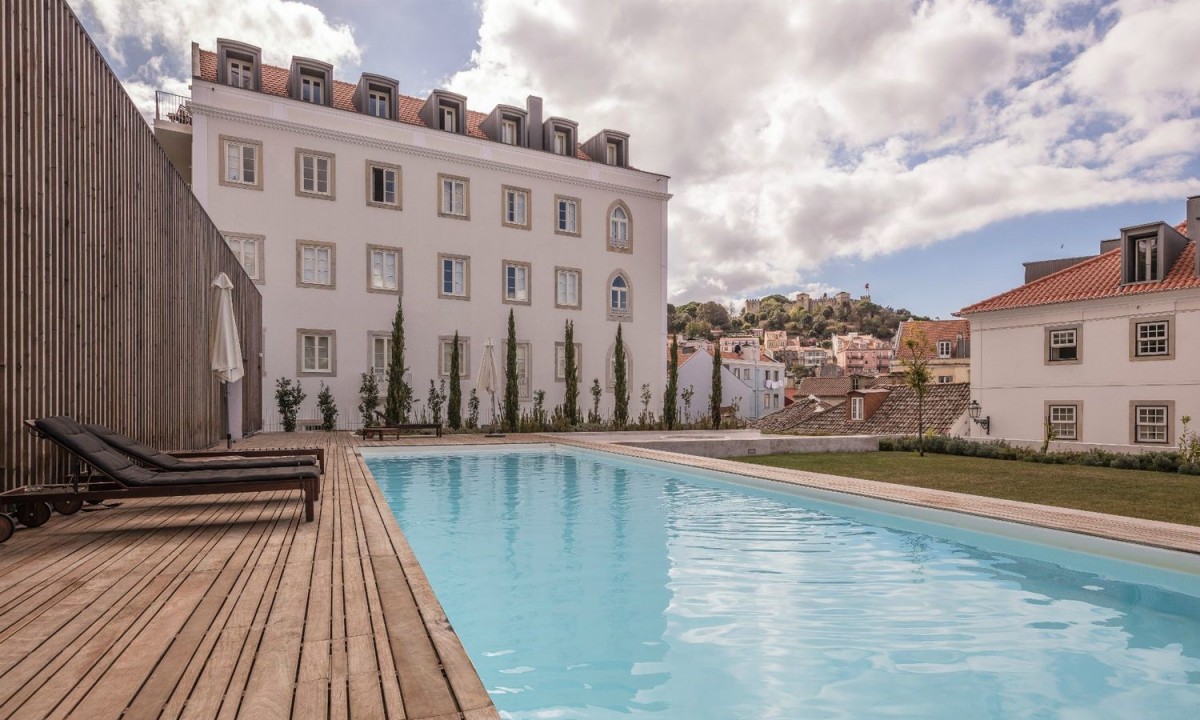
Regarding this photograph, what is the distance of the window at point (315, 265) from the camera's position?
2008 centimetres

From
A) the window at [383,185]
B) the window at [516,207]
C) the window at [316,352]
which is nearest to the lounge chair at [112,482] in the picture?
the window at [316,352]

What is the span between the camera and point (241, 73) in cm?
2080

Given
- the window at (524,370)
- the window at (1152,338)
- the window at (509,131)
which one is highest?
the window at (509,131)

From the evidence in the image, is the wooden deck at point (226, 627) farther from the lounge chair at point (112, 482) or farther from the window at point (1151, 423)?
the window at point (1151, 423)

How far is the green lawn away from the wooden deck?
8310 mm

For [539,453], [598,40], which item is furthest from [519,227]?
[539,453]

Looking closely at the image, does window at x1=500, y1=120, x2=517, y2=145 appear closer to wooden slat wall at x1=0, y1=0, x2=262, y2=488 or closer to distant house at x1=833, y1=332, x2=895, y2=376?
wooden slat wall at x1=0, y1=0, x2=262, y2=488

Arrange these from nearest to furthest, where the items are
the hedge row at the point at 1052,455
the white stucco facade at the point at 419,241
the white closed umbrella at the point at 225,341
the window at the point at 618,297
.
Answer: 1. the white closed umbrella at the point at 225,341
2. the hedge row at the point at 1052,455
3. the white stucco facade at the point at 419,241
4. the window at the point at 618,297

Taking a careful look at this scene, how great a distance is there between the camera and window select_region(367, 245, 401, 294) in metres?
21.2

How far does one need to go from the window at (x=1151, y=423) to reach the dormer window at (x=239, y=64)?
28332 millimetres

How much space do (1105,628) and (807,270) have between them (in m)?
175

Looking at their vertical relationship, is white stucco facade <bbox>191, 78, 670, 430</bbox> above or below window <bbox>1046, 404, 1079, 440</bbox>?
above

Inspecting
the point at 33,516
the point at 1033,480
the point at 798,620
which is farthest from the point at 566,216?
the point at 798,620

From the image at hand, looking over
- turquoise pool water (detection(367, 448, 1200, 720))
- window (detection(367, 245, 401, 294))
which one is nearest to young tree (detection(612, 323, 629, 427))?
window (detection(367, 245, 401, 294))
